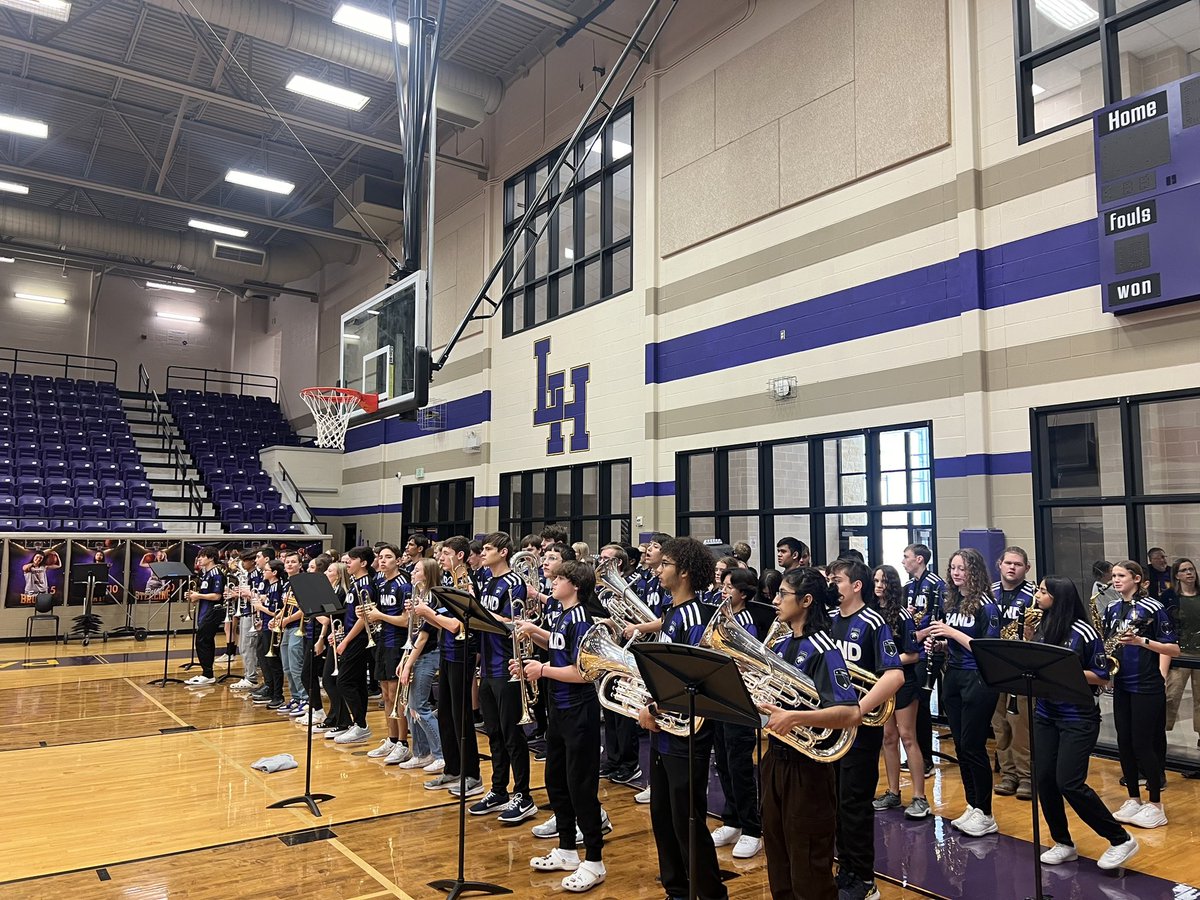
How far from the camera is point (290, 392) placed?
25328 millimetres

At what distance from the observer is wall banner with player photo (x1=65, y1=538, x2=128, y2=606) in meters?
16.3

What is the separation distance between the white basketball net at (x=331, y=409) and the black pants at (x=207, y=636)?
9.66 feet

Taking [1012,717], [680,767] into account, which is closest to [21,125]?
[680,767]

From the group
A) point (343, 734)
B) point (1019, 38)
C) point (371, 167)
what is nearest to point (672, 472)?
point (343, 734)

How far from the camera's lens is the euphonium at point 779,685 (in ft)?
11.9

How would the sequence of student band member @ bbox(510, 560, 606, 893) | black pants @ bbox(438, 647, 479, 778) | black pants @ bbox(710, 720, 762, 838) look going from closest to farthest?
1. student band member @ bbox(510, 560, 606, 893)
2. black pants @ bbox(710, 720, 762, 838)
3. black pants @ bbox(438, 647, 479, 778)

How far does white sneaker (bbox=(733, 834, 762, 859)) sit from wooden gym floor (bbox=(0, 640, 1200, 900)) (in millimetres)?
59

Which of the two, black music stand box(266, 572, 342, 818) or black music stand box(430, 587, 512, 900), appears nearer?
black music stand box(430, 587, 512, 900)

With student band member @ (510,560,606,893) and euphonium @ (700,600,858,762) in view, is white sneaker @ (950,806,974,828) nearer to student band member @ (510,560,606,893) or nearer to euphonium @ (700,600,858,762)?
student band member @ (510,560,606,893)

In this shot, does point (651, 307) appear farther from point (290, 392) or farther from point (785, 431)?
point (290, 392)

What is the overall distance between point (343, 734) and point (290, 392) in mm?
18582

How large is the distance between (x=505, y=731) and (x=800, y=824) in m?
2.79

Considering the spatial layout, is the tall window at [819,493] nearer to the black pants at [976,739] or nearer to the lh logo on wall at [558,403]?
the lh logo on wall at [558,403]

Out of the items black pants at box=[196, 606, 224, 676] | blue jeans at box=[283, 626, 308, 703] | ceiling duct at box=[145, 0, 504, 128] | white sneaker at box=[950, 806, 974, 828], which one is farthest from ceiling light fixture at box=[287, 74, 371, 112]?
white sneaker at box=[950, 806, 974, 828]
